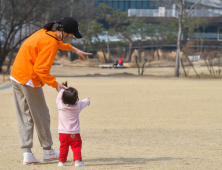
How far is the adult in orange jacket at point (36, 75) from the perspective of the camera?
3.60 meters

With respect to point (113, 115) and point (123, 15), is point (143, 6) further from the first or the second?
point (113, 115)

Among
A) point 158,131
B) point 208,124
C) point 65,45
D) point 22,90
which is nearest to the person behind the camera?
point 22,90

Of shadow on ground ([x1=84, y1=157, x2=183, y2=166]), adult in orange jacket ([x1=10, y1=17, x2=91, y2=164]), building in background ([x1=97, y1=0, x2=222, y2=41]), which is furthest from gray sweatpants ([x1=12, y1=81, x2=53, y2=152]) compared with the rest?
building in background ([x1=97, y1=0, x2=222, y2=41])

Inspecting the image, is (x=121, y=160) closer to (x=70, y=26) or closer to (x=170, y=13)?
(x=70, y=26)

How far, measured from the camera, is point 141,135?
5926mm

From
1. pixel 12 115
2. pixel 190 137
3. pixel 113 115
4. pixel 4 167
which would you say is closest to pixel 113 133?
pixel 190 137

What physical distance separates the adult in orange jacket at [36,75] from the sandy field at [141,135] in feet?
1.45

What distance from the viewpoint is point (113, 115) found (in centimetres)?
812

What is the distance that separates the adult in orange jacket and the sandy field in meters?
0.44

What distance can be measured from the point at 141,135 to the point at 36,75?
275 centimetres

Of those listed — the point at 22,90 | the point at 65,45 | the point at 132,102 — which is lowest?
the point at 132,102

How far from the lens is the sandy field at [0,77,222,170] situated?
4105 millimetres

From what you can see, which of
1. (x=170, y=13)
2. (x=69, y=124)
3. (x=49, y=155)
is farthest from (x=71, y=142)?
(x=170, y=13)

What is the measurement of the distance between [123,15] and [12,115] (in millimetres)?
34102
